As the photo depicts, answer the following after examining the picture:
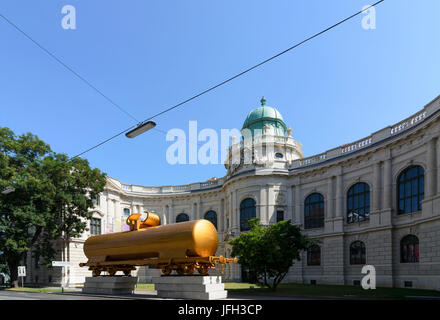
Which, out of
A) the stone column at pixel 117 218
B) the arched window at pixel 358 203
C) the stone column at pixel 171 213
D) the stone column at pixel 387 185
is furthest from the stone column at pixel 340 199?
the stone column at pixel 117 218

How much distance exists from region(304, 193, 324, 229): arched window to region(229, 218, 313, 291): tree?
14.3 meters

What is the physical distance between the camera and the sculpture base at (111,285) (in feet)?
70.7

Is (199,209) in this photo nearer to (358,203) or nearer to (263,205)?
(263,205)

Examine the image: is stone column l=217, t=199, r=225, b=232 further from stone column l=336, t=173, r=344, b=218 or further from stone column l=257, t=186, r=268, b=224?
stone column l=336, t=173, r=344, b=218

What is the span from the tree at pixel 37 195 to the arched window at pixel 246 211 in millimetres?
17516

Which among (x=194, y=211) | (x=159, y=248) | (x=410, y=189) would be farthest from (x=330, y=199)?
(x=159, y=248)

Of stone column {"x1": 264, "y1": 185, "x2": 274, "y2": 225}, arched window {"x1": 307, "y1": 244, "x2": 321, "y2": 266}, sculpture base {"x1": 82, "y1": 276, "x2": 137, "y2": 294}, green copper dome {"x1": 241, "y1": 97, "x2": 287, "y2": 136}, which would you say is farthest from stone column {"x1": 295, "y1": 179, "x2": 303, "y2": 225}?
sculpture base {"x1": 82, "y1": 276, "x2": 137, "y2": 294}

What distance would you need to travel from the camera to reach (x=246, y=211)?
45.8m

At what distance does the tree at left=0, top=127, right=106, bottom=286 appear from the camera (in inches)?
1340

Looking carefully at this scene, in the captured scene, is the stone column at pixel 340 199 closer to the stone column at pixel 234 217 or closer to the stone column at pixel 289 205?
the stone column at pixel 289 205

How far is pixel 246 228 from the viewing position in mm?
45844
